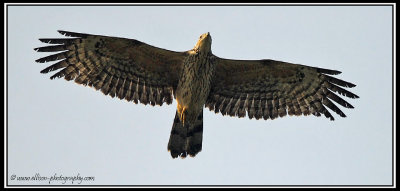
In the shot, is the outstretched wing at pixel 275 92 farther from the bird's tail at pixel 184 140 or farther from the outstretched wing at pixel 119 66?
the outstretched wing at pixel 119 66

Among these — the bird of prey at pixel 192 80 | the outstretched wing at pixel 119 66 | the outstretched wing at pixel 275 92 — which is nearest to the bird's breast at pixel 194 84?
the bird of prey at pixel 192 80

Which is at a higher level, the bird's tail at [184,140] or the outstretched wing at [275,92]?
the outstretched wing at [275,92]

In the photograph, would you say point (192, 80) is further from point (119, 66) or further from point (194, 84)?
point (119, 66)

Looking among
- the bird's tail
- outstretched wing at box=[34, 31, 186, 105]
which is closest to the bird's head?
outstretched wing at box=[34, 31, 186, 105]

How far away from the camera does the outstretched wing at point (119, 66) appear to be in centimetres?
1572

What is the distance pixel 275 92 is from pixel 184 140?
7.67ft

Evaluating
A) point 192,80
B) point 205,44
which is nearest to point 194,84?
point 192,80

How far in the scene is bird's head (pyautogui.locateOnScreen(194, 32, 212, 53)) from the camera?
1543cm

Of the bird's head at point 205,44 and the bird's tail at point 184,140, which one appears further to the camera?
the bird's tail at point 184,140

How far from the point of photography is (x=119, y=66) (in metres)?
16.2

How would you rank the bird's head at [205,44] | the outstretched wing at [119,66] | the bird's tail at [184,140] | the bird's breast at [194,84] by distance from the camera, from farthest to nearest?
1. the bird's tail at [184,140]
2. the outstretched wing at [119,66]
3. the bird's breast at [194,84]
4. the bird's head at [205,44]

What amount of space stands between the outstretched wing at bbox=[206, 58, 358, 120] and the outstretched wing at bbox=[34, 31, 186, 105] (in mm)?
1128

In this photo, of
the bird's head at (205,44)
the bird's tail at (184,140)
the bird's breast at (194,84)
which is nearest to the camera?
the bird's head at (205,44)

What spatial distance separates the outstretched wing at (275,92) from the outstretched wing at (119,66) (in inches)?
44.4
